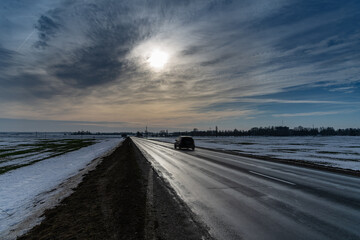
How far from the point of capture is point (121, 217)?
474cm

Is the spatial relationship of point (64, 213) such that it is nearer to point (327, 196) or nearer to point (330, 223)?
point (330, 223)

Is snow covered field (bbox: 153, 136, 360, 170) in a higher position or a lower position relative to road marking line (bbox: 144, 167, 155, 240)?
lower

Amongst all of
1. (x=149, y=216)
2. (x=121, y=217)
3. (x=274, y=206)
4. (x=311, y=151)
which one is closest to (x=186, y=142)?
(x=311, y=151)

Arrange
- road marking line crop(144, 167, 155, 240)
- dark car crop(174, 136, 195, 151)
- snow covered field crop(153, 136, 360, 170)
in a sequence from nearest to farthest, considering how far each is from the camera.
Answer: road marking line crop(144, 167, 155, 240)
snow covered field crop(153, 136, 360, 170)
dark car crop(174, 136, 195, 151)

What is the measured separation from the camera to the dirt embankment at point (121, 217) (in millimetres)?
3957

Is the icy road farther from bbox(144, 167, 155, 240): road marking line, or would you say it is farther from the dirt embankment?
bbox(144, 167, 155, 240): road marking line

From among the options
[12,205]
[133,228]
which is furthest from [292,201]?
[12,205]

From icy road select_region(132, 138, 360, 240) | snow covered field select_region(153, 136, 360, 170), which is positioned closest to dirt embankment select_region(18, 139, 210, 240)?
icy road select_region(132, 138, 360, 240)

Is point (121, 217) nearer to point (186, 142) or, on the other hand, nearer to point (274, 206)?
point (274, 206)

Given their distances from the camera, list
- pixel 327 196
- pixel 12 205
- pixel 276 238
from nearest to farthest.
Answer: pixel 276 238 < pixel 327 196 < pixel 12 205

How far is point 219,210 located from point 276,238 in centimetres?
168

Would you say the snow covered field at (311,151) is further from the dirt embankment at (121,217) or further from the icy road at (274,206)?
the dirt embankment at (121,217)

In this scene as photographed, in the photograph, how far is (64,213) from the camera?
5.29m

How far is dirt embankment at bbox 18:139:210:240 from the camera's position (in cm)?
396
